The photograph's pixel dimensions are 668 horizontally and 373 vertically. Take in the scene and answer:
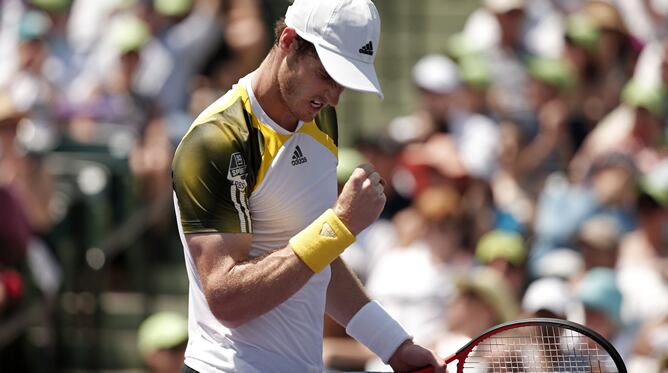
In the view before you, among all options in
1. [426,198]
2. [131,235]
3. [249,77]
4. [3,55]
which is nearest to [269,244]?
[249,77]

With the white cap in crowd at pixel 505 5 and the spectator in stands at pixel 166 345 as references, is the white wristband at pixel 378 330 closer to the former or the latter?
the spectator in stands at pixel 166 345

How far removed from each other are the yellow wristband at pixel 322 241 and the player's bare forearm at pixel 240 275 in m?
0.02

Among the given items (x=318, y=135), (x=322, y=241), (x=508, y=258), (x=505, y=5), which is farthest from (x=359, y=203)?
(x=505, y=5)

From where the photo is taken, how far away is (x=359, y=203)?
3578mm

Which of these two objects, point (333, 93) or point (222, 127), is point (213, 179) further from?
point (333, 93)

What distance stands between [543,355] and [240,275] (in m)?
1.02

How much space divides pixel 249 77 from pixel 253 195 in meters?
0.37

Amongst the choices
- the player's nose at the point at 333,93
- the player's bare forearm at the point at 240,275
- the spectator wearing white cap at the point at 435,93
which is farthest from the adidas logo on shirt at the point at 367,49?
the spectator wearing white cap at the point at 435,93

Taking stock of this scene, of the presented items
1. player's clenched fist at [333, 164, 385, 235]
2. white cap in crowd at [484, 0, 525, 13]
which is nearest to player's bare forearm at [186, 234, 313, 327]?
player's clenched fist at [333, 164, 385, 235]

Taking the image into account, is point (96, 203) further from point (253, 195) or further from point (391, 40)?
point (253, 195)

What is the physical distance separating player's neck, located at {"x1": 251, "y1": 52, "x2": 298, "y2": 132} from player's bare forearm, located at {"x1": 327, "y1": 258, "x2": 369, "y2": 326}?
1.79 feet

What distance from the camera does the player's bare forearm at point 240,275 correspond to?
3576 millimetres

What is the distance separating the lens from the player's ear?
369 centimetres

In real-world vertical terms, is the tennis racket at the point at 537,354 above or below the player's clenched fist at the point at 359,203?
below
